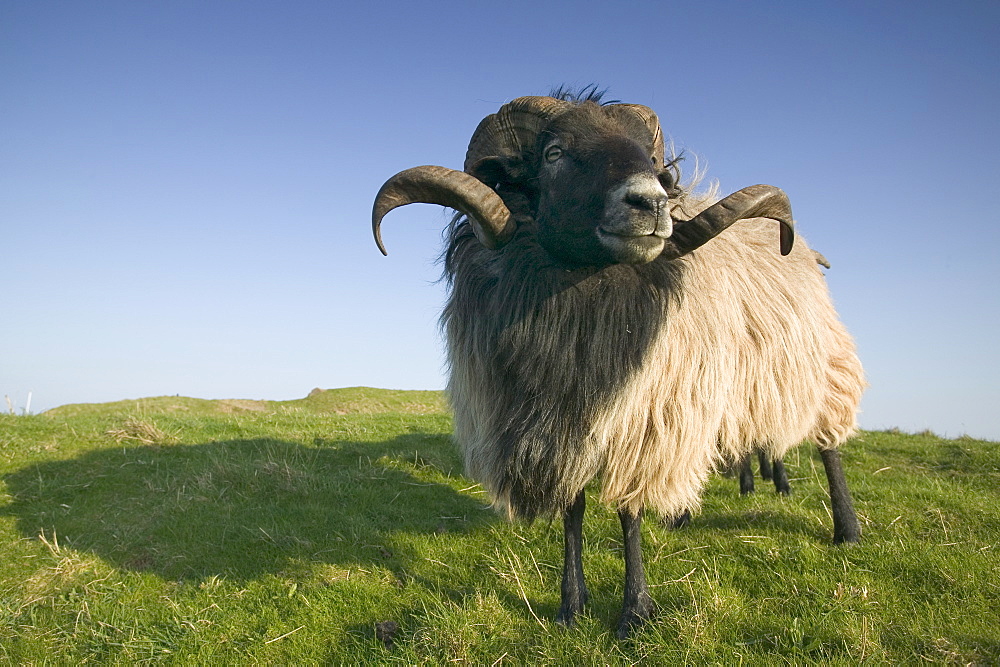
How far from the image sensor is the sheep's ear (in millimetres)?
4723

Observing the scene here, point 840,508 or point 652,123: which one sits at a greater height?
point 652,123

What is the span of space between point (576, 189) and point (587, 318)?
0.83 m

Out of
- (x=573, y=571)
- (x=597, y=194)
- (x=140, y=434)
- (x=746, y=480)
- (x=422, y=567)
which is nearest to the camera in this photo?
(x=597, y=194)

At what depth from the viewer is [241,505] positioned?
6.59m

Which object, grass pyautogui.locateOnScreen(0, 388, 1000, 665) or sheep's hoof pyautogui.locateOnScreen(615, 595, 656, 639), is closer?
grass pyautogui.locateOnScreen(0, 388, 1000, 665)

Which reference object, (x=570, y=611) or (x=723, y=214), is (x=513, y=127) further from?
(x=570, y=611)

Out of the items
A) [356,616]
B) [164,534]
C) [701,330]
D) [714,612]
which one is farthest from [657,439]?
[164,534]

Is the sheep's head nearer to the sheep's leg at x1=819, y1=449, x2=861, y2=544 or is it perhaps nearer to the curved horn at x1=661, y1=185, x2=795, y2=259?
the curved horn at x1=661, y1=185, x2=795, y2=259

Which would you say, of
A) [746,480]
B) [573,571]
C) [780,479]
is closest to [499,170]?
[573,571]

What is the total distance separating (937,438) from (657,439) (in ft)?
28.2

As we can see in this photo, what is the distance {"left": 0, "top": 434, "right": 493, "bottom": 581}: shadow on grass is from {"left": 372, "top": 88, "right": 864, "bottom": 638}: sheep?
68.0 inches

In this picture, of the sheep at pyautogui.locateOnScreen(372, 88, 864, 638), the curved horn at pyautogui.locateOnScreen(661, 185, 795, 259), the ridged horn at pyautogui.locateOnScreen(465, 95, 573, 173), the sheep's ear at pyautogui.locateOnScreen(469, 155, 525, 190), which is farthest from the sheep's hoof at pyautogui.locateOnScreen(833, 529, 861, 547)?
the ridged horn at pyautogui.locateOnScreen(465, 95, 573, 173)

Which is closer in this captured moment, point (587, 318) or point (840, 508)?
point (587, 318)

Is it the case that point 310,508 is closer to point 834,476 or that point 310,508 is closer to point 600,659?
point 600,659
